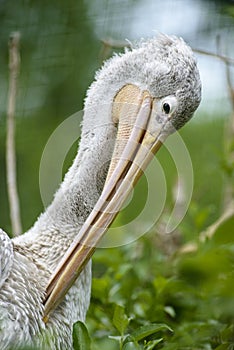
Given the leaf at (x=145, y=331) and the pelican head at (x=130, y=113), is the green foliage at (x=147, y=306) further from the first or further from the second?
the pelican head at (x=130, y=113)

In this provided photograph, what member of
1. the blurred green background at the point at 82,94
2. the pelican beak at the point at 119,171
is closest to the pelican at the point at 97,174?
the pelican beak at the point at 119,171

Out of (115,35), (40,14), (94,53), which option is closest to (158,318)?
(115,35)

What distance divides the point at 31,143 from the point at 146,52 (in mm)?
2056

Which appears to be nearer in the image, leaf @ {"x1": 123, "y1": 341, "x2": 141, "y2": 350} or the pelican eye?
leaf @ {"x1": 123, "y1": 341, "x2": 141, "y2": 350}

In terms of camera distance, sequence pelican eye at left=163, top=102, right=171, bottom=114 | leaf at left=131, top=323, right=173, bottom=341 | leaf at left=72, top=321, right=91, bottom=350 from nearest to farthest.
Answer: leaf at left=72, top=321, right=91, bottom=350 → leaf at left=131, top=323, right=173, bottom=341 → pelican eye at left=163, top=102, right=171, bottom=114

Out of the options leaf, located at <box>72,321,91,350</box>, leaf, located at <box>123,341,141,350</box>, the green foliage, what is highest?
leaf, located at <box>72,321,91,350</box>

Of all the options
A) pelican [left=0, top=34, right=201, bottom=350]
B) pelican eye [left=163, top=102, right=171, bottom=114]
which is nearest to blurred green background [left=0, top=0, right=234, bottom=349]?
pelican [left=0, top=34, right=201, bottom=350]

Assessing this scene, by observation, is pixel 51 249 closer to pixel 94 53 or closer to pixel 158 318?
pixel 158 318

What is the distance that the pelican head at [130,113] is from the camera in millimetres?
1840

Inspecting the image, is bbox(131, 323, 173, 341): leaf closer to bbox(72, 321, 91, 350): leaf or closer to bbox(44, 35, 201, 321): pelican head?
bbox(72, 321, 91, 350): leaf

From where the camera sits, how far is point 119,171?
6.24 ft

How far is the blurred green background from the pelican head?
14cm

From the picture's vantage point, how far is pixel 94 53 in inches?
138

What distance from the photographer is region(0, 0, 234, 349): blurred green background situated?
2.15 meters
